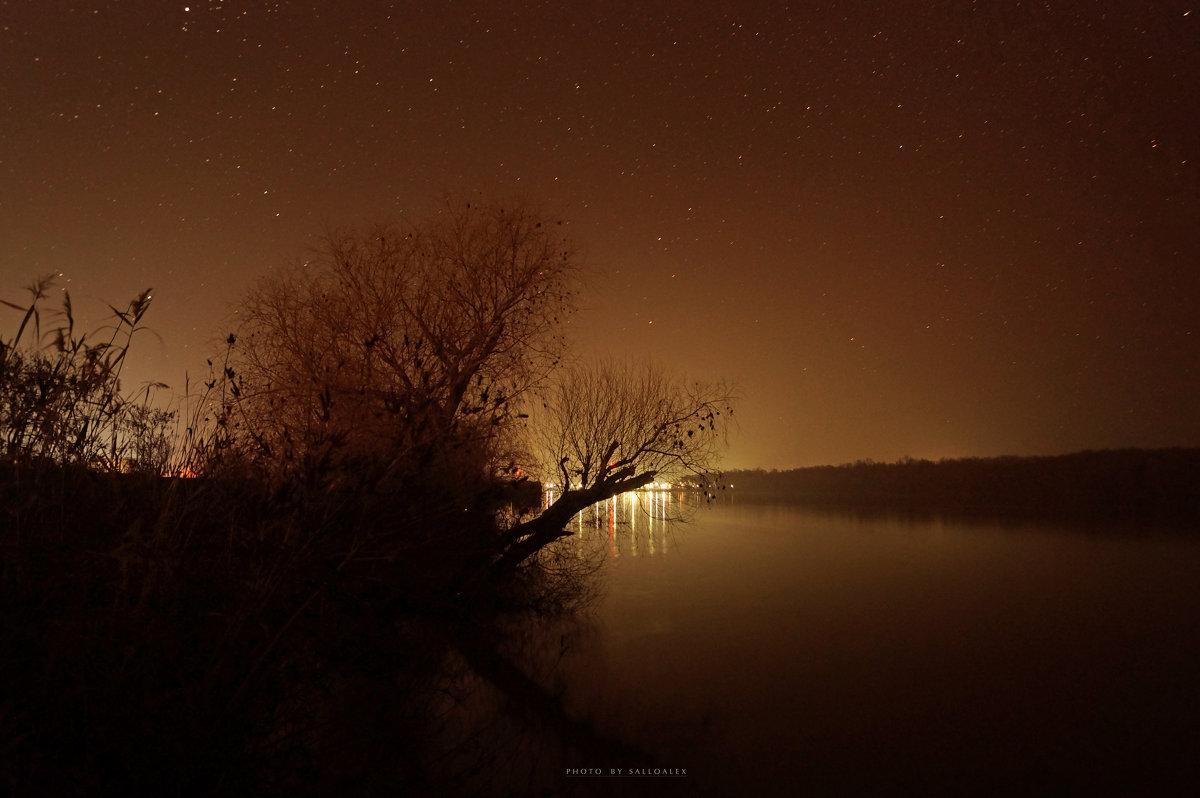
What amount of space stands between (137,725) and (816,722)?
669 cm

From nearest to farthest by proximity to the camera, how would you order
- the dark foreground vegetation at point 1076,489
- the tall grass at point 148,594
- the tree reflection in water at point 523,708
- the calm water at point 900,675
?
the tall grass at point 148,594 → the tree reflection in water at point 523,708 → the calm water at point 900,675 → the dark foreground vegetation at point 1076,489

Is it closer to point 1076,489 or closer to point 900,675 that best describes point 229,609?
point 900,675

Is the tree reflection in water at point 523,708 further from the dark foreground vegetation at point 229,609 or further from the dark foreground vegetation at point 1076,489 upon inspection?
the dark foreground vegetation at point 1076,489

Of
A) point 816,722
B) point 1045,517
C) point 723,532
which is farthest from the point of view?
point 1045,517

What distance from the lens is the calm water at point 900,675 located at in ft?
21.1

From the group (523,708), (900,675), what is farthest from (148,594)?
(900,675)

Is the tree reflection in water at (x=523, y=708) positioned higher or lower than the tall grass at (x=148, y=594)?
lower

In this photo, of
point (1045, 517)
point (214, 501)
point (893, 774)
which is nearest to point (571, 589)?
point (893, 774)

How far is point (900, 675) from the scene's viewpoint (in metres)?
9.69

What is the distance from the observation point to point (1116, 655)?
1097 centimetres

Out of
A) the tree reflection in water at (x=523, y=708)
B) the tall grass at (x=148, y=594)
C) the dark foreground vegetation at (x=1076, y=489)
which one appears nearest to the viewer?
the tall grass at (x=148, y=594)

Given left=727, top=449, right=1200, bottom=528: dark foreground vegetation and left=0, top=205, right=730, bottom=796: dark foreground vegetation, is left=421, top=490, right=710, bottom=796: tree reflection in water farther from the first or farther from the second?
left=727, top=449, right=1200, bottom=528: dark foreground vegetation

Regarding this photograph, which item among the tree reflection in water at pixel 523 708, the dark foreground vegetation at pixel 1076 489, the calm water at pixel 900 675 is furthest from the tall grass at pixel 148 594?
the dark foreground vegetation at pixel 1076 489

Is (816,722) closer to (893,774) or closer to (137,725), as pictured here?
(893,774)
